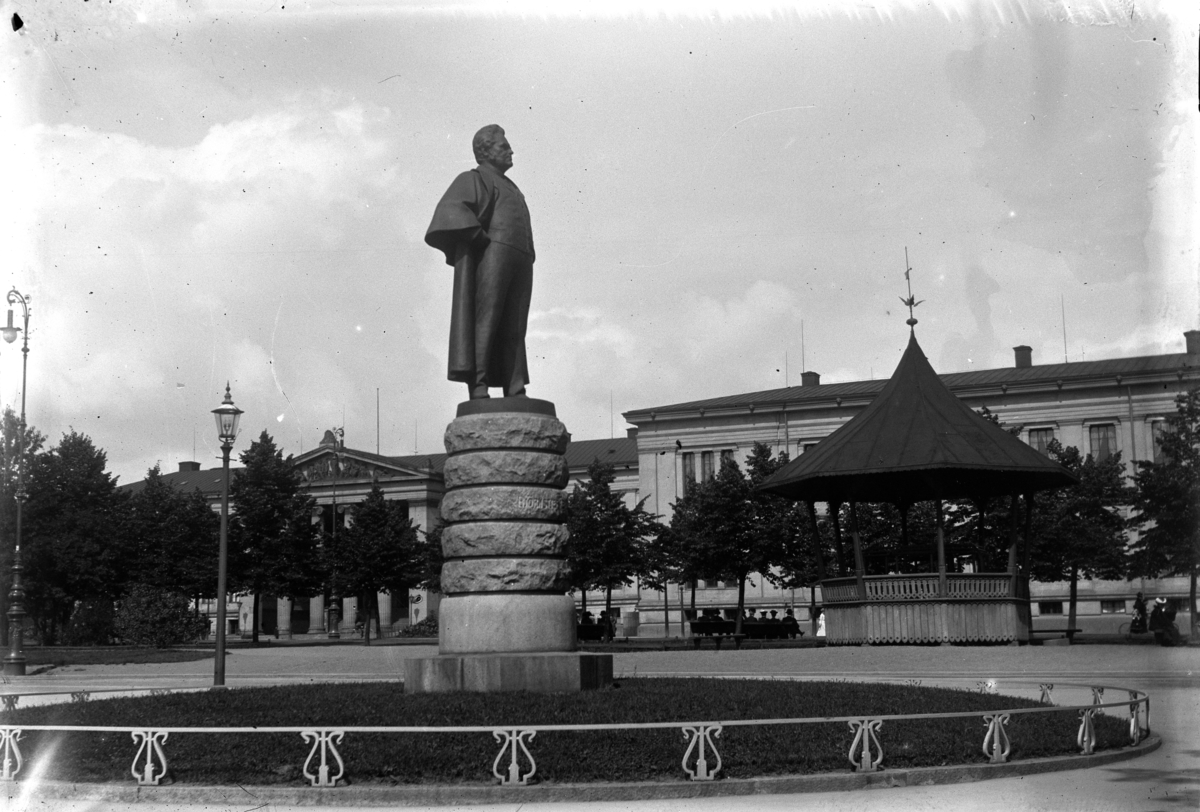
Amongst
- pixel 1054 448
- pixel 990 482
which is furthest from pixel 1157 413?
pixel 990 482

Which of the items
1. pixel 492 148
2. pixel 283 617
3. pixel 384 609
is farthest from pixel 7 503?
pixel 283 617

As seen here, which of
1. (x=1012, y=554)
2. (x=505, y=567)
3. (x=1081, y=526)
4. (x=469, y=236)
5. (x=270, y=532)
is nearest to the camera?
(x=505, y=567)

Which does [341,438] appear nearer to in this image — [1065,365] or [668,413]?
[668,413]

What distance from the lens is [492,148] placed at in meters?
16.9

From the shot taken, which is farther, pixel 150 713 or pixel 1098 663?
pixel 1098 663

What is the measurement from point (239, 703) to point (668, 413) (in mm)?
71726

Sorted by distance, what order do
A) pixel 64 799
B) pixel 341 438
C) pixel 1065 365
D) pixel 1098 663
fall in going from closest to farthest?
pixel 64 799 < pixel 1098 663 < pixel 1065 365 < pixel 341 438

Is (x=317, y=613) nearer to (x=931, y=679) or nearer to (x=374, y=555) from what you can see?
(x=374, y=555)

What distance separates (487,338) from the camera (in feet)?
53.9

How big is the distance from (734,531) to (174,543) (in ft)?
89.7

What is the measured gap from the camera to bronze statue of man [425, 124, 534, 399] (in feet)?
53.8

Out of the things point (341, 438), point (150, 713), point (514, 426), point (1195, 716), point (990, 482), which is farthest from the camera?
point (341, 438)

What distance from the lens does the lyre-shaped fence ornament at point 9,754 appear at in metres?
12.3

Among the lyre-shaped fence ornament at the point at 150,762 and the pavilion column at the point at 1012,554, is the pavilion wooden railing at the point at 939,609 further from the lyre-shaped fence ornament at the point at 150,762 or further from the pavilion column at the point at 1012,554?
the lyre-shaped fence ornament at the point at 150,762
